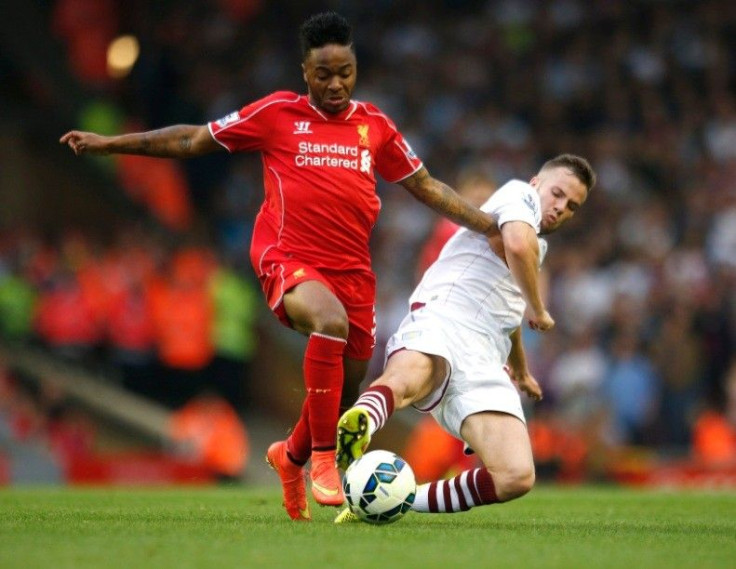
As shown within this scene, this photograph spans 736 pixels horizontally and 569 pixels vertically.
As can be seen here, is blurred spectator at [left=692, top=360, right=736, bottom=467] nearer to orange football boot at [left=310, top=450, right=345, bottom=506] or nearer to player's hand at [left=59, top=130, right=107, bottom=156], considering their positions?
orange football boot at [left=310, top=450, right=345, bottom=506]

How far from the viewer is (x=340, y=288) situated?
280 inches

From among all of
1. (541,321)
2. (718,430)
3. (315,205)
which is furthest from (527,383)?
(718,430)

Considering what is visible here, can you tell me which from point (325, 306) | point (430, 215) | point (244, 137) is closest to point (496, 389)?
point (325, 306)

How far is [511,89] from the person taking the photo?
60.5 ft

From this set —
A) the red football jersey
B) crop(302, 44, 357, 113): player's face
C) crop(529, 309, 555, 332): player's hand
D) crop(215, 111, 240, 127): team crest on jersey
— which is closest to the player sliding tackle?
crop(529, 309, 555, 332): player's hand

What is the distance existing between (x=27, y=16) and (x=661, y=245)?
26.8 feet

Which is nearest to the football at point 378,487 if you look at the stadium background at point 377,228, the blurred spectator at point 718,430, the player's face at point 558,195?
the player's face at point 558,195

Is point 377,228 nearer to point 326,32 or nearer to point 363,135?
point 363,135

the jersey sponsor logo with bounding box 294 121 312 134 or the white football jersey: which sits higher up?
the jersey sponsor logo with bounding box 294 121 312 134

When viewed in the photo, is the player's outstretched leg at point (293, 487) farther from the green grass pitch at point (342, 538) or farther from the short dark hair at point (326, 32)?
the short dark hair at point (326, 32)

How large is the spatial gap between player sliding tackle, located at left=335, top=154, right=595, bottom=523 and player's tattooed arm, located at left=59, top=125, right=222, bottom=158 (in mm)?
1371

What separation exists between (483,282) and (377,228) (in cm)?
996

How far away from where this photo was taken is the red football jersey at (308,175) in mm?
7039

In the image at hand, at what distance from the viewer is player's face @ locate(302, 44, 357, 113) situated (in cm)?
693
